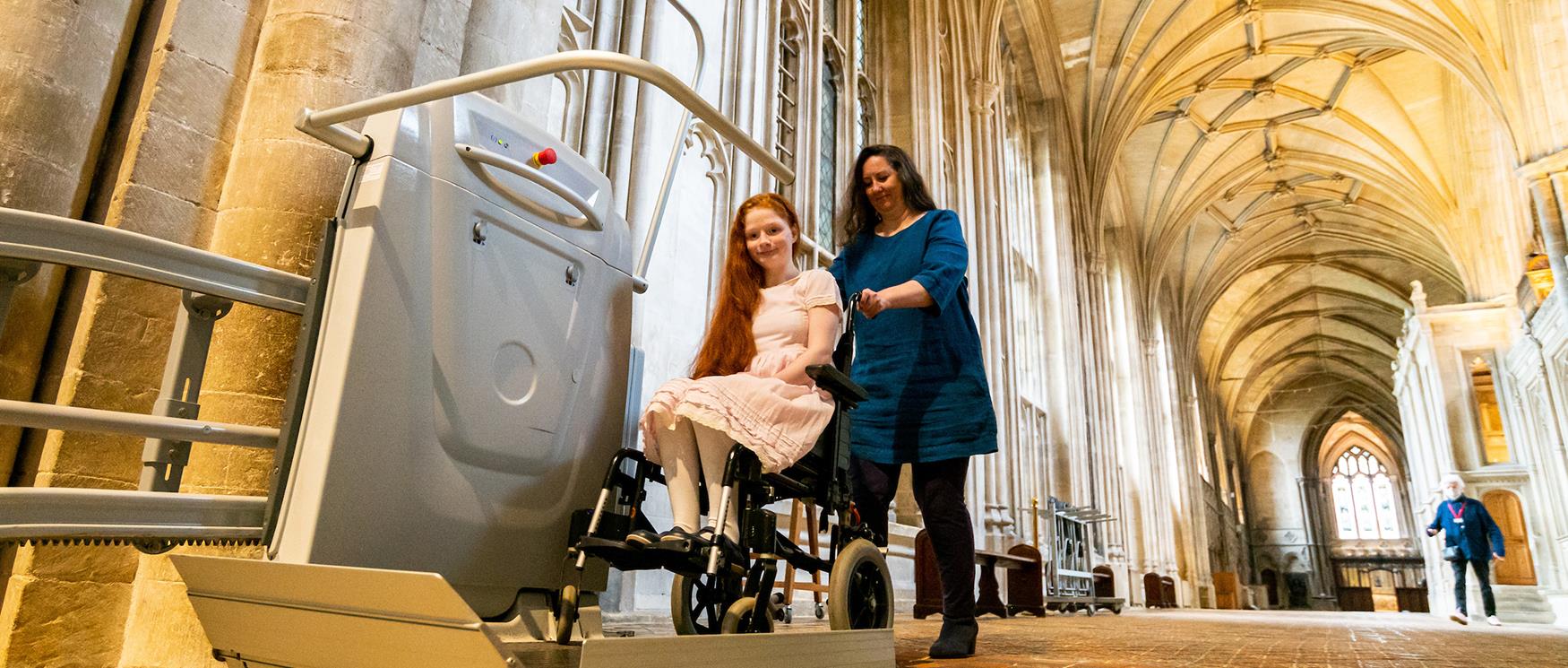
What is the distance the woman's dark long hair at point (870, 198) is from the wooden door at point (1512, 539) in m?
14.8

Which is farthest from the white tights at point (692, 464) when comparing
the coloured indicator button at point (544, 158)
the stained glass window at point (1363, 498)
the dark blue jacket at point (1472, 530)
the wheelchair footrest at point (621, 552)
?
the stained glass window at point (1363, 498)

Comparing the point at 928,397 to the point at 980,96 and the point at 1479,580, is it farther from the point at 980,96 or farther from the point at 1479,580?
the point at 1479,580

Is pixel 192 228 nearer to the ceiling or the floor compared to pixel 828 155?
nearer to the floor

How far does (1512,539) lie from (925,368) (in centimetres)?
1514

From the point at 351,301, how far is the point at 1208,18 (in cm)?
1674

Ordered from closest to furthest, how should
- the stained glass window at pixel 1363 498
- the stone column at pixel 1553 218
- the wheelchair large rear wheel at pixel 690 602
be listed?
the wheelchair large rear wheel at pixel 690 602 < the stone column at pixel 1553 218 < the stained glass window at pixel 1363 498

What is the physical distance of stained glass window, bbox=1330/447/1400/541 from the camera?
107 feet

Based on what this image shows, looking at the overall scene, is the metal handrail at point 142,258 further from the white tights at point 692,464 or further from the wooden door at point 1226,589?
the wooden door at point 1226,589

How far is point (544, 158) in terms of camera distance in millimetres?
1654

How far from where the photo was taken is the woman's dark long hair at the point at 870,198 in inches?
88.2

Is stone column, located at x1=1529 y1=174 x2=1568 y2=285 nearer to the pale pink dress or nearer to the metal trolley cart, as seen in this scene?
the metal trolley cart

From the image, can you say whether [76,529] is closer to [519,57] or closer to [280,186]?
[280,186]

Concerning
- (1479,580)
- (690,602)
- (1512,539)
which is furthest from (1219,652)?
(1512,539)

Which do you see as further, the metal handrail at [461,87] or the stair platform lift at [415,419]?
the metal handrail at [461,87]
